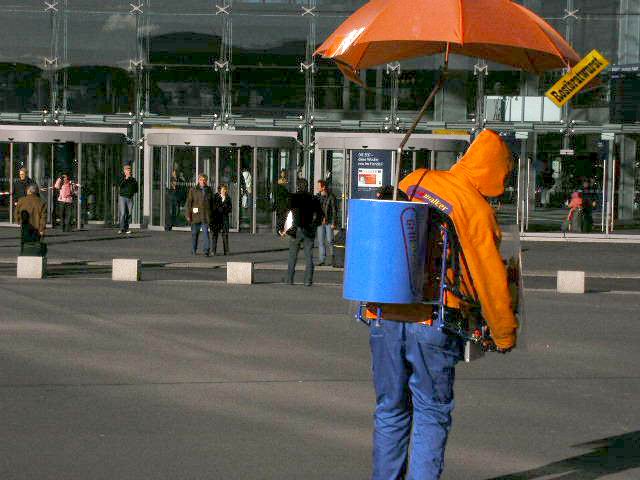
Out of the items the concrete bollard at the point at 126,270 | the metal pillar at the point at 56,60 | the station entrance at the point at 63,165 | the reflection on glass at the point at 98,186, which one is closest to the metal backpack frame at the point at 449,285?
the concrete bollard at the point at 126,270

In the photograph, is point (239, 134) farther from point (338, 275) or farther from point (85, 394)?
point (85, 394)

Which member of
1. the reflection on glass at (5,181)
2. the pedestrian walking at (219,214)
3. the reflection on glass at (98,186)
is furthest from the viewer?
the reflection on glass at (5,181)

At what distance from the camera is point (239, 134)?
31781mm

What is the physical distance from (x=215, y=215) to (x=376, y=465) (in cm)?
1920

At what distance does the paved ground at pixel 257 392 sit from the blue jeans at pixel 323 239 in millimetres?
7417

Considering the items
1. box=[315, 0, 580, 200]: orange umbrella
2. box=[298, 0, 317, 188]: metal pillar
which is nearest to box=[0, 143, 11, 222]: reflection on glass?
box=[298, 0, 317, 188]: metal pillar

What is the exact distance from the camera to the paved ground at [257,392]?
6828mm

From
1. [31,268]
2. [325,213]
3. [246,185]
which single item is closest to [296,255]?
[31,268]

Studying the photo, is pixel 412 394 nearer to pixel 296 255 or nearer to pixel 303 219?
pixel 296 255

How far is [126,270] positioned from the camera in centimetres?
1850

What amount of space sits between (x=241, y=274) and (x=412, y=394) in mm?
13032

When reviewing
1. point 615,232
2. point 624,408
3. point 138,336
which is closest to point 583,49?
point 615,232

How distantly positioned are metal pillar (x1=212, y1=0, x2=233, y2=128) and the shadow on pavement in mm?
28317

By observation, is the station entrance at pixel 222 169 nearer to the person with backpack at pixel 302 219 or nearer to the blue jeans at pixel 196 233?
the blue jeans at pixel 196 233
